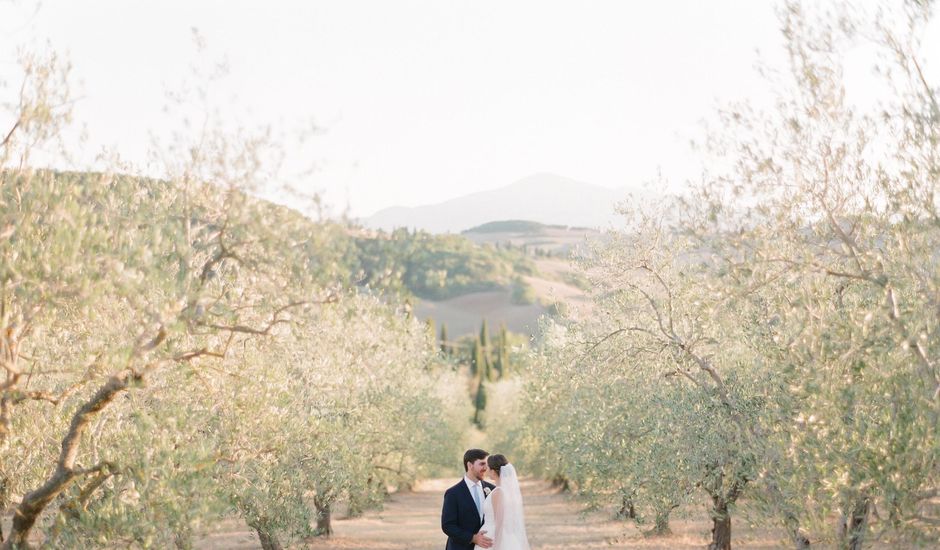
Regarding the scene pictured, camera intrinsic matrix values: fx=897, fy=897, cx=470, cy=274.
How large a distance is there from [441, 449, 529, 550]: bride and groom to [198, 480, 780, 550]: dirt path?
10.3m

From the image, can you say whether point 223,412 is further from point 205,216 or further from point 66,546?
point 205,216

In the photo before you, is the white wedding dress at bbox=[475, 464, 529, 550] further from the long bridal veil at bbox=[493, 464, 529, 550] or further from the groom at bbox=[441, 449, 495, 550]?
the groom at bbox=[441, 449, 495, 550]

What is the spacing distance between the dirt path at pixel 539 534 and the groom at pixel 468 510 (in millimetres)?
10735

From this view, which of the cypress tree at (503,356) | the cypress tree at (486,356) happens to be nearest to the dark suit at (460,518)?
the cypress tree at (503,356)

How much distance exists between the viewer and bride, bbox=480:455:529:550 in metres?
12.6

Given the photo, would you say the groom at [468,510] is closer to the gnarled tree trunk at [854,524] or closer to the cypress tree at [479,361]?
the gnarled tree trunk at [854,524]

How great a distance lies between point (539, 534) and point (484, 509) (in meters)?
20.1

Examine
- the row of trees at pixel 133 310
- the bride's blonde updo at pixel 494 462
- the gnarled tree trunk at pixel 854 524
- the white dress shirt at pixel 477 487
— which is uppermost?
the row of trees at pixel 133 310

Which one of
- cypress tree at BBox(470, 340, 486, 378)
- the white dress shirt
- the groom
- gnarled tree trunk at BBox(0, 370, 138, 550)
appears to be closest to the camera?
gnarled tree trunk at BBox(0, 370, 138, 550)

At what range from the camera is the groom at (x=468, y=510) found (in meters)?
12.3

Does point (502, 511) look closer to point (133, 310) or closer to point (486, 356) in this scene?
point (133, 310)

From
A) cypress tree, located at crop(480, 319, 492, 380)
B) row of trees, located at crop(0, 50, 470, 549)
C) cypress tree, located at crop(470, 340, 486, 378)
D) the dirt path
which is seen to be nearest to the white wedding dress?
row of trees, located at crop(0, 50, 470, 549)

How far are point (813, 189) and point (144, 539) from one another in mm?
9820

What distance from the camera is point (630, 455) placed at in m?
20.4
